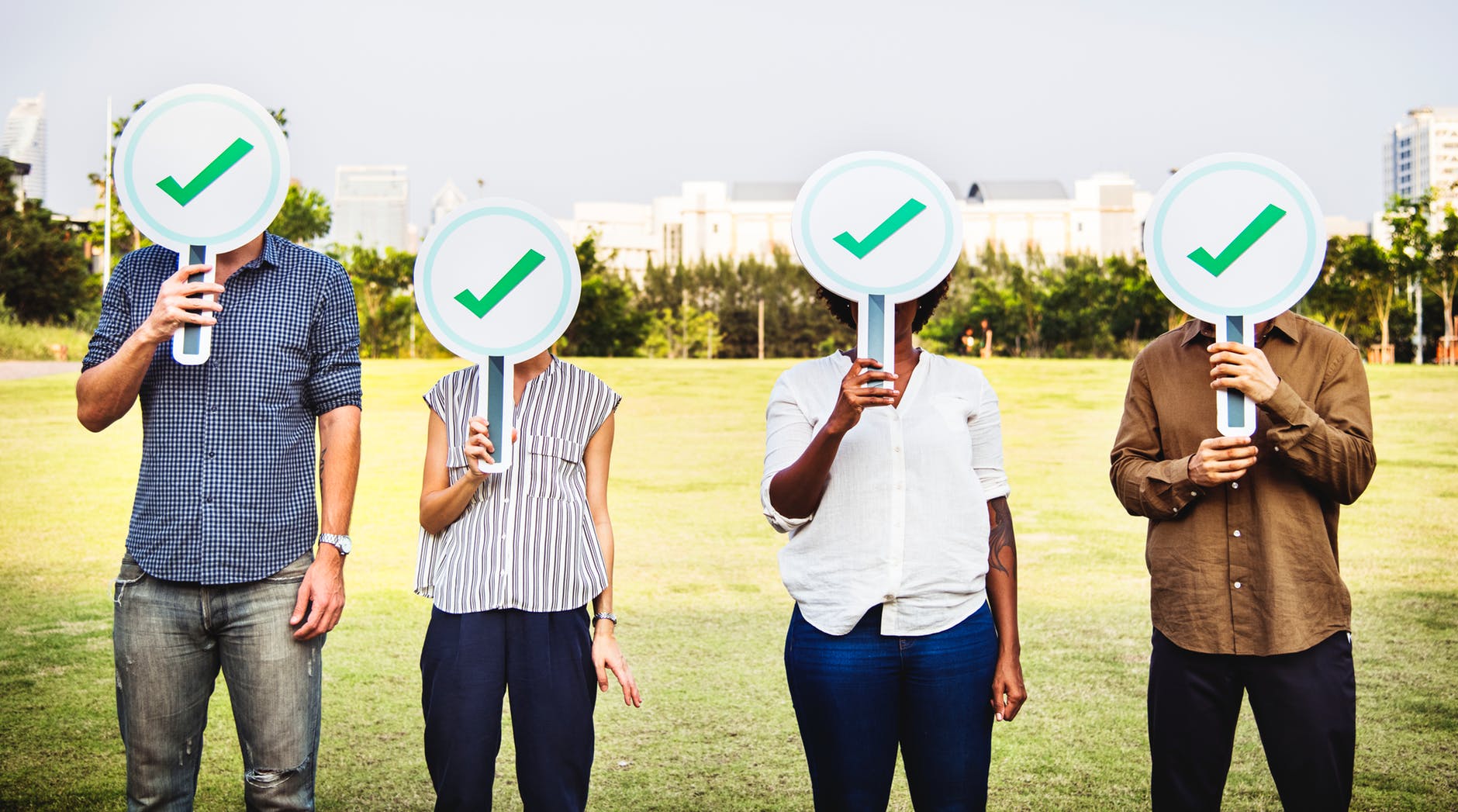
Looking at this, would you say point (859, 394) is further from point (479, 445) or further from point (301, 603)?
point (301, 603)

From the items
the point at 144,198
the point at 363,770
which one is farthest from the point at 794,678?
the point at 363,770

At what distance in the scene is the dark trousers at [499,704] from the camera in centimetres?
243

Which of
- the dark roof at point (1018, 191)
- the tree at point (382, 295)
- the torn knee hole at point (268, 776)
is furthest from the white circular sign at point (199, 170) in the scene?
the dark roof at point (1018, 191)

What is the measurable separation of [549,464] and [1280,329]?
61.2 inches

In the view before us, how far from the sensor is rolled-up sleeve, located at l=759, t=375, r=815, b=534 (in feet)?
7.53

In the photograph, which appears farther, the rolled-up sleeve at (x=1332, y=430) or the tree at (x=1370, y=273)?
the tree at (x=1370, y=273)

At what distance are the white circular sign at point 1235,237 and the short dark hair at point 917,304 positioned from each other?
446mm

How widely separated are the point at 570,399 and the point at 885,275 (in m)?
0.77

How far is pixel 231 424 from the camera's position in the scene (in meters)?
2.45

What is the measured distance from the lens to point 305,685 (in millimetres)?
2484

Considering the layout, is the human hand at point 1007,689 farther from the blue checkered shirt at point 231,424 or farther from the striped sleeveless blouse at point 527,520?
the blue checkered shirt at point 231,424

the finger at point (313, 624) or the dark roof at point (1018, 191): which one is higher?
the dark roof at point (1018, 191)

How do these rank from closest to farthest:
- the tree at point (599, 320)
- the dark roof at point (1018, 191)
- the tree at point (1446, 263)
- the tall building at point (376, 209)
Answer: the tree at point (1446, 263) < the tree at point (599, 320) < the dark roof at point (1018, 191) < the tall building at point (376, 209)

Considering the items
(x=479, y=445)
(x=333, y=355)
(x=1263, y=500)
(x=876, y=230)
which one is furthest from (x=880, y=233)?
(x=333, y=355)
